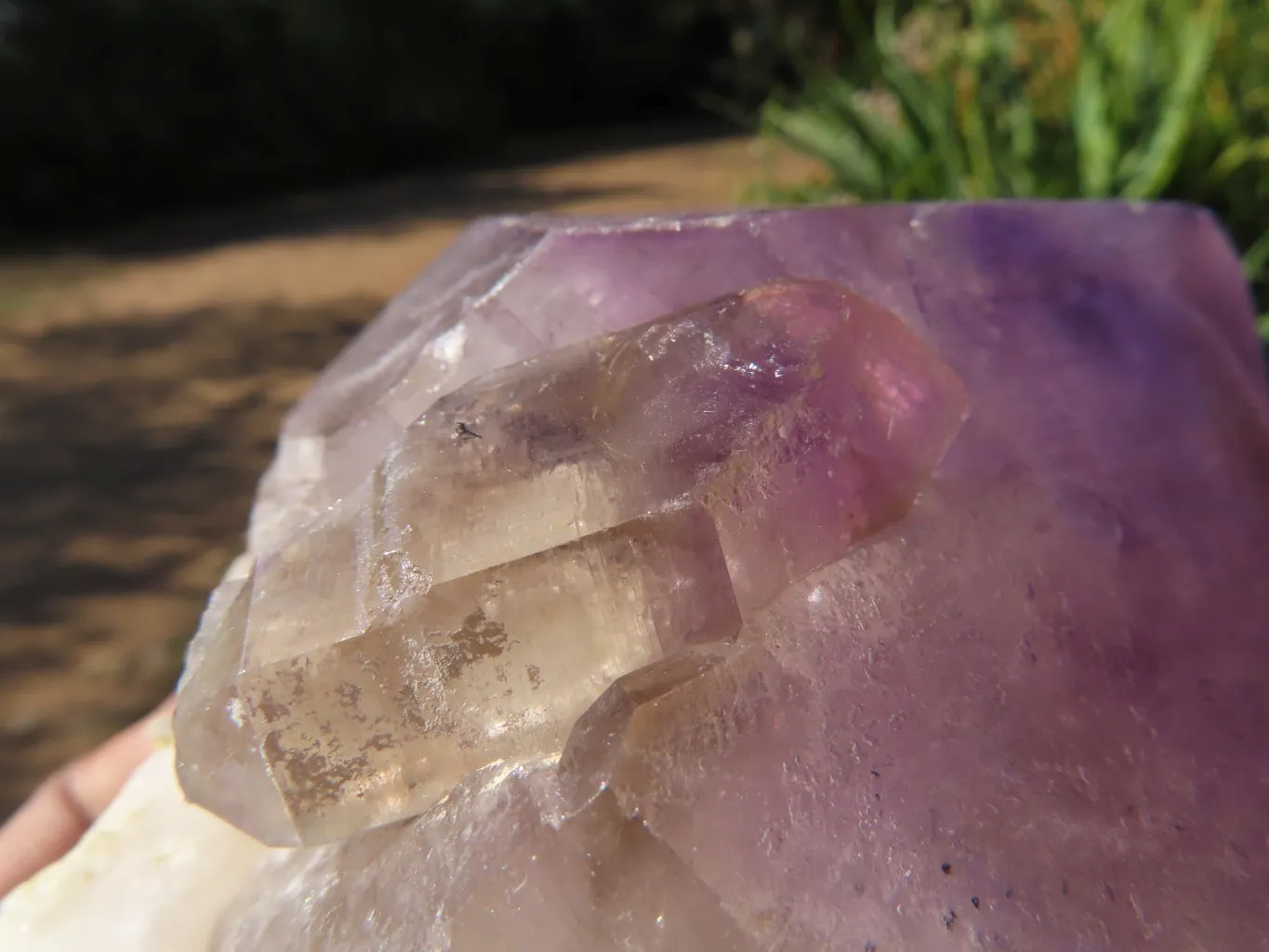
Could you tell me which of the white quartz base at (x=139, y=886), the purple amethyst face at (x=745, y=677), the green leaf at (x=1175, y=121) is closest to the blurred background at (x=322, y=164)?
the green leaf at (x=1175, y=121)

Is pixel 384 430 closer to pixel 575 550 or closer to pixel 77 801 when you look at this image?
pixel 575 550

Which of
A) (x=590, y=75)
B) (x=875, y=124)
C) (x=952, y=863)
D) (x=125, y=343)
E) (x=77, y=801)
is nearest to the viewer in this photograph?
(x=952, y=863)

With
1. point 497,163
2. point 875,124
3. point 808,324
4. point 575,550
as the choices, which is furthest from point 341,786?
point 497,163

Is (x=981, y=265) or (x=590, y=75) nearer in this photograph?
(x=981, y=265)

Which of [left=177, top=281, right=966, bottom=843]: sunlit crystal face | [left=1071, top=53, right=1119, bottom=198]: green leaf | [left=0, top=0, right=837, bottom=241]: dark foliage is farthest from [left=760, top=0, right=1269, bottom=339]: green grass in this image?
[left=0, top=0, right=837, bottom=241]: dark foliage

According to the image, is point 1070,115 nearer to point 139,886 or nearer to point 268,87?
point 139,886

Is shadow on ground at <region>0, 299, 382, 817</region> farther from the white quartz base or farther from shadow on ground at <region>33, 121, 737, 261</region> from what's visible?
shadow on ground at <region>33, 121, 737, 261</region>

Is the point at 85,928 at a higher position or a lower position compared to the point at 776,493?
lower

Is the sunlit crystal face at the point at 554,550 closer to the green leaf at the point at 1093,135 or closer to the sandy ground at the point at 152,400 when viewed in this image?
the green leaf at the point at 1093,135
